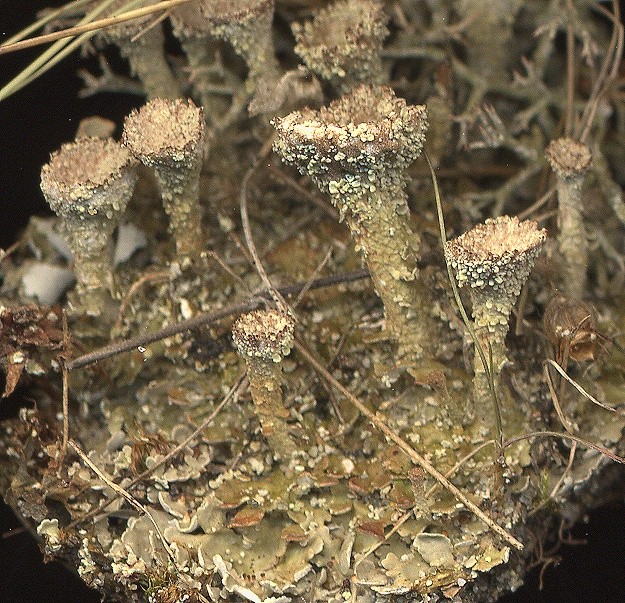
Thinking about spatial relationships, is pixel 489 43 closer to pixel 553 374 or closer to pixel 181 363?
pixel 553 374

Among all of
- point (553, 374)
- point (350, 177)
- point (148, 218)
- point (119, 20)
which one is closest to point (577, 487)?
point (553, 374)

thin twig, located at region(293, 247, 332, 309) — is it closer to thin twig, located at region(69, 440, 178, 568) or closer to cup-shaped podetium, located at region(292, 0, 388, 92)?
cup-shaped podetium, located at region(292, 0, 388, 92)

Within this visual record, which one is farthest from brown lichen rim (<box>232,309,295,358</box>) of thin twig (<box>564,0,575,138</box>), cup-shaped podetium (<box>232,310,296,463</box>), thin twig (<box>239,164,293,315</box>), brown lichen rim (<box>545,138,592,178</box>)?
thin twig (<box>564,0,575,138</box>)

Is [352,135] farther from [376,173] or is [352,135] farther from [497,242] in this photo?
[497,242]

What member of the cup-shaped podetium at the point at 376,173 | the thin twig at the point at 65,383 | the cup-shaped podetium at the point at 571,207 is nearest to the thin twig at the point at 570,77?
the cup-shaped podetium at the point at 571,207

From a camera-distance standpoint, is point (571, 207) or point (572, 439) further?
point (571, 207)

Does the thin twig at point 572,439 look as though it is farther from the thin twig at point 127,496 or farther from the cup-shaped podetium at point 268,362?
the thin twig at point 127,496

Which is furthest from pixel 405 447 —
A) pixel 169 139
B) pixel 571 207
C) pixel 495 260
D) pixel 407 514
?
pixel 169 139
